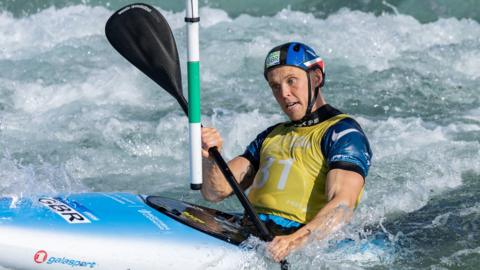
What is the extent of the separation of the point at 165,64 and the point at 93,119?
324 cm

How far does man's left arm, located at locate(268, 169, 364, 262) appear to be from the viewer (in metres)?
3.73

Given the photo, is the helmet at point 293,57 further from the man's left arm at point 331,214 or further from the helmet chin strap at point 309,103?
the man's left arm at point 331,214

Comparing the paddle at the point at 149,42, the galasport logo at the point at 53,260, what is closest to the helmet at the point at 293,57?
the paddle at the point at 149,42

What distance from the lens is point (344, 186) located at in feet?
12.7

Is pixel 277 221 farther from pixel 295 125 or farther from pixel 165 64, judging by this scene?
pixel 165 64

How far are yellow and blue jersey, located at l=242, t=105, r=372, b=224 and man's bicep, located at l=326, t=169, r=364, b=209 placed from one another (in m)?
0.03

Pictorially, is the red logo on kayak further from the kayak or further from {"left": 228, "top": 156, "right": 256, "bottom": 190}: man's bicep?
{"left": 228, "top": 156, "right": 256, "bottom": 190}: man's bicep

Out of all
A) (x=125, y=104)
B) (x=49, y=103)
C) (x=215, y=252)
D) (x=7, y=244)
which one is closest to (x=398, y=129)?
(x=125, y=104)

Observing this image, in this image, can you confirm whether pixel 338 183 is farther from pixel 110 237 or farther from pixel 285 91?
pixel 110 237

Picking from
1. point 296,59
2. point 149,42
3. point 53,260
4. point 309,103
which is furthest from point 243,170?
point 53,260

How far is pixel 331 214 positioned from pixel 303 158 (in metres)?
0.40

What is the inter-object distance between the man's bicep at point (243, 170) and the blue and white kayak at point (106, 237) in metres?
0.41

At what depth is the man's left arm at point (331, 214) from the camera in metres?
3.73

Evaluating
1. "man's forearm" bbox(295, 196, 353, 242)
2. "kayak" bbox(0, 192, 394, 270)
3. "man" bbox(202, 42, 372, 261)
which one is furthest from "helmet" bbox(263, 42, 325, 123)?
"kayak" bbox(0, 192, 394, 270)
